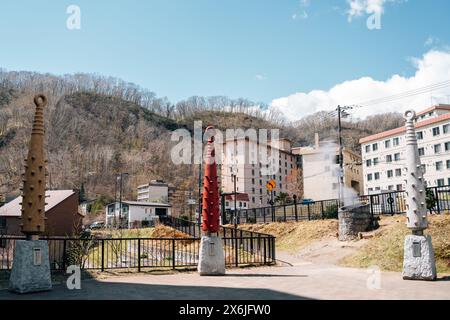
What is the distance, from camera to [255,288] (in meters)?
10.3

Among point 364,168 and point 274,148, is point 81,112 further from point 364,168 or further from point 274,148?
point 364,168

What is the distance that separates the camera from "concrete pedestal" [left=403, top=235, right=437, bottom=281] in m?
11.2

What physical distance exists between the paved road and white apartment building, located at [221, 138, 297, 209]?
79.8m

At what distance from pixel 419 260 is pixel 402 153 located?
58954mm

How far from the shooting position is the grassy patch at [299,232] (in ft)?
75.4

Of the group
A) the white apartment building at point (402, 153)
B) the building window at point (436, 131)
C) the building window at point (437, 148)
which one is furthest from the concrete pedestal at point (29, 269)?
the building window at point (436, 131)

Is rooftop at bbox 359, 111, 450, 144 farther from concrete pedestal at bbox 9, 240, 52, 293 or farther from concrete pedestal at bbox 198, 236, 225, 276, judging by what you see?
concrete pedestal at bbox 9, 240, 52, 293

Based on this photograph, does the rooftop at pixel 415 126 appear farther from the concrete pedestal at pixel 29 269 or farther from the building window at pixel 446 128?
the concrete pedestal at pixel 29 269

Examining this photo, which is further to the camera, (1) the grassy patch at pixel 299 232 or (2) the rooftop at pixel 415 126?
(2) the rooftop at pixel 415 126

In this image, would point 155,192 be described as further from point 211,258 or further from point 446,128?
point 211,258

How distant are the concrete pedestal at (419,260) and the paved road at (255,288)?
0.33 meters

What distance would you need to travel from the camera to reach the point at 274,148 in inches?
4441
